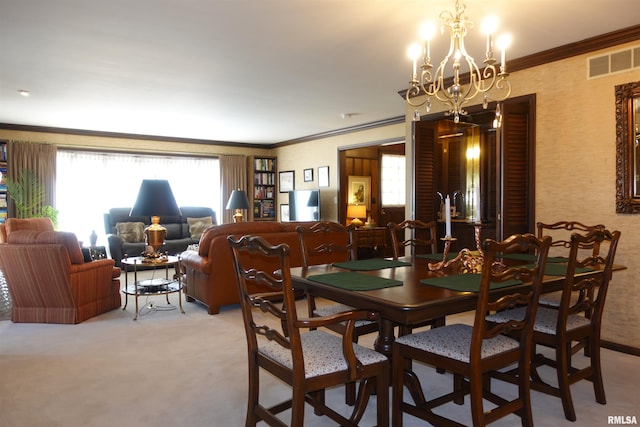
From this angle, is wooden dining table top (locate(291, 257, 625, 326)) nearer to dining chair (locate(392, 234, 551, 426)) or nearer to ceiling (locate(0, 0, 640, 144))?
dining chair (locate(392, 234, 551, 426))

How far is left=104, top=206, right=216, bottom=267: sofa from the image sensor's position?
7023 millimetres

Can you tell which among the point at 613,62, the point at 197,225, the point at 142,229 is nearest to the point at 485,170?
the point at 613,62

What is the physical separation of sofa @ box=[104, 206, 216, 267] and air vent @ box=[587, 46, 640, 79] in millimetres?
5414

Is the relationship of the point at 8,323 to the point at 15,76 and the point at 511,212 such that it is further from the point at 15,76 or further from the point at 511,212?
the point at 511,212

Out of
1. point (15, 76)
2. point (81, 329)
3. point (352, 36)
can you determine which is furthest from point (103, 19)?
point (81, 329)

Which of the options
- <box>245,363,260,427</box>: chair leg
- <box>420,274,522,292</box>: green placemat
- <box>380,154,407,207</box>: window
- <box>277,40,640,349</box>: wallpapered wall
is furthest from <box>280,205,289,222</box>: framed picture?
<box>245,363,260,427</box>: chair leg

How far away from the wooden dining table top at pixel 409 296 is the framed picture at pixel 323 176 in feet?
19.5

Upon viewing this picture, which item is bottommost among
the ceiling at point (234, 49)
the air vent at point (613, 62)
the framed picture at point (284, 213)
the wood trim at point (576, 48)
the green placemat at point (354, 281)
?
the green placemat at point (354, 281)

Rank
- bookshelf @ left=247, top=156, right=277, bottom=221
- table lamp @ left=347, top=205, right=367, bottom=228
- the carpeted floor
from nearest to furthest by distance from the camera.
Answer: the carpeted floor
table lamp @ left=347, top=205, right=367, bottom=228
bookshelf @ left=247, top=156, right=277, bottom=221

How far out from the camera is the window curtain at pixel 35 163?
7.01 meters

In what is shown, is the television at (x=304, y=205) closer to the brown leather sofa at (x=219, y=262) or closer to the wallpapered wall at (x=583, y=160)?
the brown leather sofa at (x=219, y=262)

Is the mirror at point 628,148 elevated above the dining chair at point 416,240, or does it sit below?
above

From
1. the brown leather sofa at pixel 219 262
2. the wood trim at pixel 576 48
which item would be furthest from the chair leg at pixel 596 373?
the brown leather sofa at pixel 219 262

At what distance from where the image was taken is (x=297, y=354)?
1.65 m
